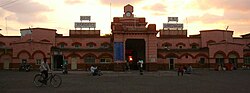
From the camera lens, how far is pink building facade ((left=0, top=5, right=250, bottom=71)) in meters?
50.1

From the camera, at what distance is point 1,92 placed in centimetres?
1558

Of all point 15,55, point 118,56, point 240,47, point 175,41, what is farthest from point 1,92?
point 175,41

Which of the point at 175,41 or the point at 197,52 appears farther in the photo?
the point at 175,41

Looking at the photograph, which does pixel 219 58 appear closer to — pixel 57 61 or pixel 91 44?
pixel 91 44

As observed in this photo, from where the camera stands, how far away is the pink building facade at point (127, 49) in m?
50.1

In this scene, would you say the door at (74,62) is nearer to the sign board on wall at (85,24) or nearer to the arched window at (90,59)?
the arched window at (90,59)

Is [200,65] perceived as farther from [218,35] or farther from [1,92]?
[1,92]

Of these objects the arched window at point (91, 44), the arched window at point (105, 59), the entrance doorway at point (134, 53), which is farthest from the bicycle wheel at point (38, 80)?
the arched window at point (91, 44)

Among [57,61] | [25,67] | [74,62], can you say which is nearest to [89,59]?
[74,62]

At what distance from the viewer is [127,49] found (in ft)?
192

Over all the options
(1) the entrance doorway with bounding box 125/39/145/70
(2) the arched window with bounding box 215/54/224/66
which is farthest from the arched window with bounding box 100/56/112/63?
(2) the arched window with bounding box 215/54/224/66

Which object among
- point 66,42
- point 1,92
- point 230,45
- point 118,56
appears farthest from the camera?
point 66,42

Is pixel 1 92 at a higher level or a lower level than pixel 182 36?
lower

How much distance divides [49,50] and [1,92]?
124 feet
